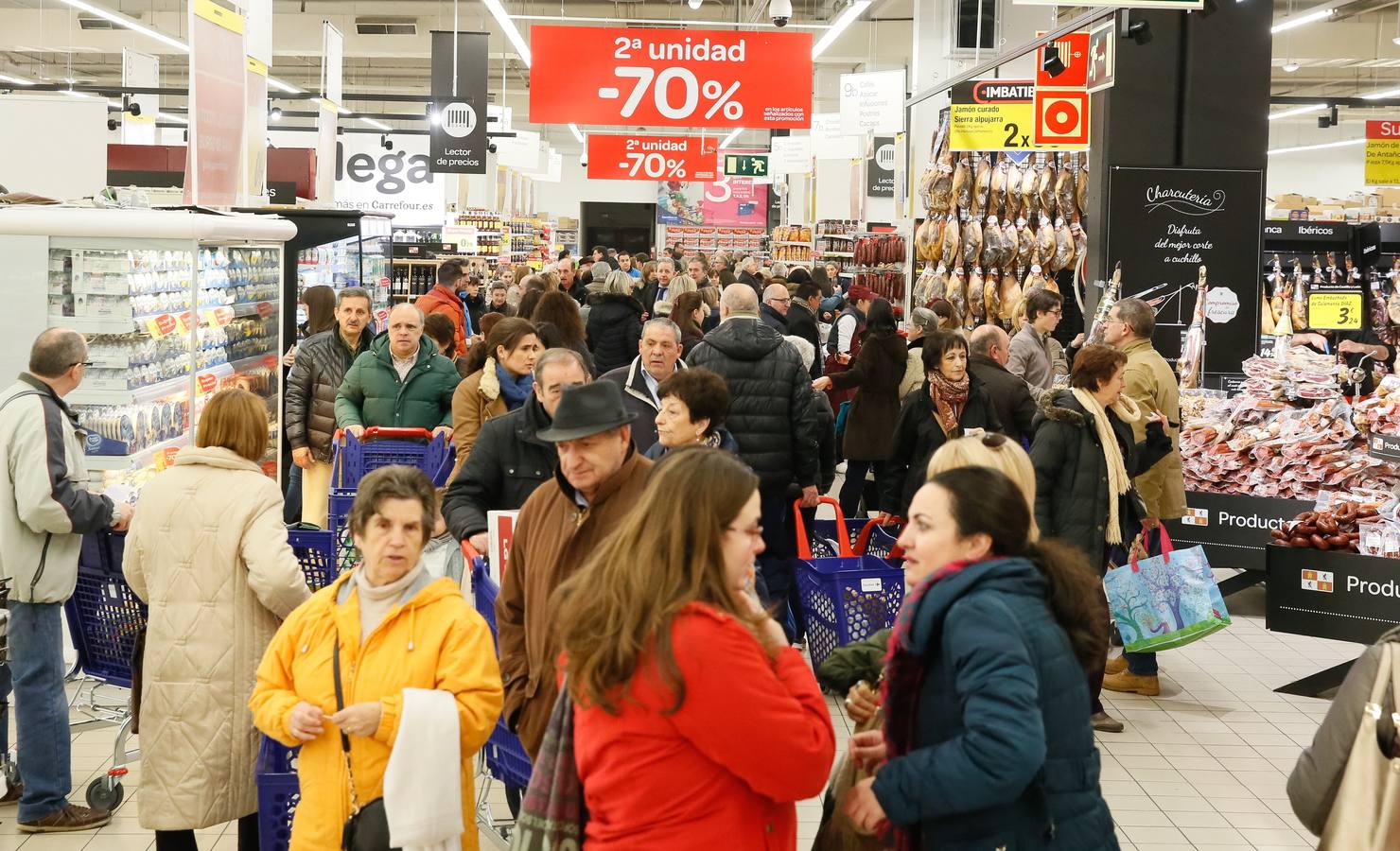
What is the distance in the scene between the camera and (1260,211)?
8789 millimetres

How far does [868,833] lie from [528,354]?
3673 mm


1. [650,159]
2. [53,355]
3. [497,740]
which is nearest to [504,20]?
[650,159]

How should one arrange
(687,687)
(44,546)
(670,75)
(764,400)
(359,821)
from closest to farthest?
(687,687), (359,821), (44,546), (764,400), (670,75)

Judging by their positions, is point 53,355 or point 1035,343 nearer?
point 53,355

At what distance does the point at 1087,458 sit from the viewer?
209 inches

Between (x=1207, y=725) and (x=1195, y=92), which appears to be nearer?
(x=1207, y=725)

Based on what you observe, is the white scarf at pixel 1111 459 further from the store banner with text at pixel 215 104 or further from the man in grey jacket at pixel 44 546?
the store banner with text at pixel 215 104

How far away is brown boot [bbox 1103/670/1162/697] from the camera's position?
245 inches

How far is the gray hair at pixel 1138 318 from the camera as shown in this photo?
6.57m

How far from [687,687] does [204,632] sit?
1.93 metres

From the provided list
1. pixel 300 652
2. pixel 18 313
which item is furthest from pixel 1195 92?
pixel 300 652

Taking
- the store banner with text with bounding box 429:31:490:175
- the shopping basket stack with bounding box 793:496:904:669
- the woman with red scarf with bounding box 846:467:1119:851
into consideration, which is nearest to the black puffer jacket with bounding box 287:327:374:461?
the shopping basket stack with bounding box 793:496:904:669

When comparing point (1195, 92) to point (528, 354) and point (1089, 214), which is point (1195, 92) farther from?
point (528, 354)

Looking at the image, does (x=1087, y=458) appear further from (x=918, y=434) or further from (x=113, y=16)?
(x=113, y=16)
